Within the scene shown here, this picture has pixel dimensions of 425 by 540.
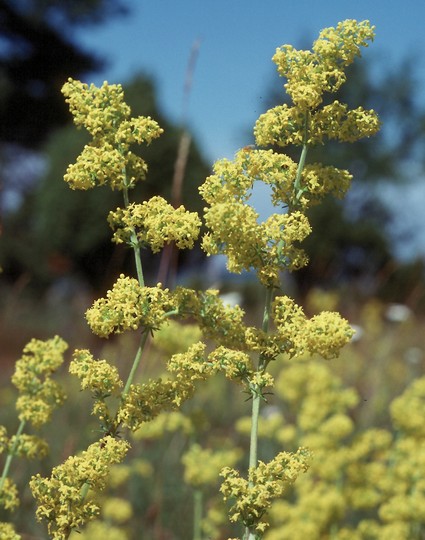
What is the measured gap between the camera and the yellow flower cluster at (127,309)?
184cm

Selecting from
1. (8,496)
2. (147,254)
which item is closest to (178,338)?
(8,496)

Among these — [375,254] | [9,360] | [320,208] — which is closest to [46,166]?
[320,208]

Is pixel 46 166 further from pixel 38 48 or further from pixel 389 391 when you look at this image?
pixel 389 391

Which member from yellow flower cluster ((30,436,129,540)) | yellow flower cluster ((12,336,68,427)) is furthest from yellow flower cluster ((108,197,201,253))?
yellow flower cluster ((12,336,68,427))

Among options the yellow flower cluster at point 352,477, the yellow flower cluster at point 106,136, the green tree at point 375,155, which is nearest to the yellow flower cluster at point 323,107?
the yellow flower cluster at point 106,136

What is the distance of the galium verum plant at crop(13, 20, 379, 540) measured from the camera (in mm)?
1863

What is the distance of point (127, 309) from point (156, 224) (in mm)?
211

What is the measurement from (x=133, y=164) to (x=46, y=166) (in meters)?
28.4

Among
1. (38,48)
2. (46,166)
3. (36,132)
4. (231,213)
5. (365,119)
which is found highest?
(38,48)

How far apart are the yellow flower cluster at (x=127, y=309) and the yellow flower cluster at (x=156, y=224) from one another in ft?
0.34

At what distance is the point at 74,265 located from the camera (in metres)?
30.1

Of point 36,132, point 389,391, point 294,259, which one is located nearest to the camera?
point 294,259

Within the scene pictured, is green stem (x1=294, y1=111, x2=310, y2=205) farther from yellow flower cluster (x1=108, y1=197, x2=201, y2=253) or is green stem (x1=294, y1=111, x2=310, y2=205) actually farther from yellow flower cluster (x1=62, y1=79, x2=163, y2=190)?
yellow flower cluster (x1=62, y1=79, x2=163, y2=190)

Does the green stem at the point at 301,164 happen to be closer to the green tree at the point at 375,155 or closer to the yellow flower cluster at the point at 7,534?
the yellow flower cluster at the point at 7,534
